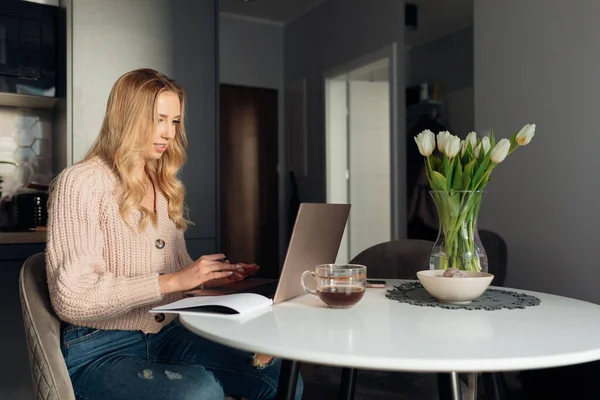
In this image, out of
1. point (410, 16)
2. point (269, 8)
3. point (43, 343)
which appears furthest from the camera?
point (269, 8)

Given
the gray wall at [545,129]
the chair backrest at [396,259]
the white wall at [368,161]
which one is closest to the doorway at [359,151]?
the white wall at [368,161]

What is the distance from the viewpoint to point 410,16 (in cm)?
410

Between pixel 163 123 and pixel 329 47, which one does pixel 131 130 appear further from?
pixel 329 47

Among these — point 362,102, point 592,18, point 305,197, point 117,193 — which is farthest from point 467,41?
point 117,193

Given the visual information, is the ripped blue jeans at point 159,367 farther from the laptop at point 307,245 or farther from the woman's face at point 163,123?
the woman's face at point 163,123

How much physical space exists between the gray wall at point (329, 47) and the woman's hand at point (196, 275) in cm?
293

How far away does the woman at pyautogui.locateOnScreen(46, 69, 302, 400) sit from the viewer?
125cm

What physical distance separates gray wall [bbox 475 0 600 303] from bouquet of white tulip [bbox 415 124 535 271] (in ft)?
4.17

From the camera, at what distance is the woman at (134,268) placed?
1.25 meters

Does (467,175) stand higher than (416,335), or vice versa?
(467,175)

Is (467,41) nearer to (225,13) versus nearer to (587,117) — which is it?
(587,117)

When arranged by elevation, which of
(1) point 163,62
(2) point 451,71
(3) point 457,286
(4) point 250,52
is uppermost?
(4) point 250,52

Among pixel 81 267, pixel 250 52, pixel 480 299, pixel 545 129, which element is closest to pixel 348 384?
pixel 480 299

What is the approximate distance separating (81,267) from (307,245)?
0.50 m
